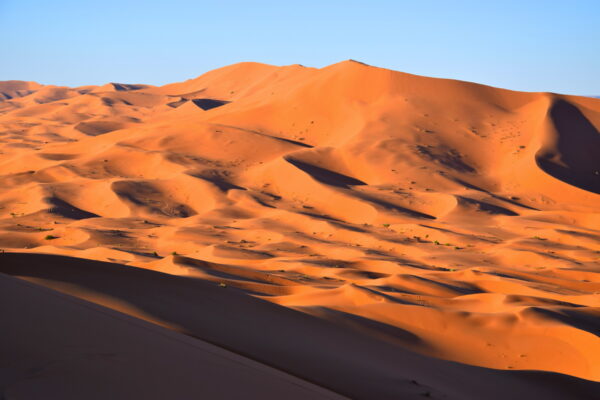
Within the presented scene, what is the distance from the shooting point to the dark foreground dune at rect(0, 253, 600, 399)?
3.05 m

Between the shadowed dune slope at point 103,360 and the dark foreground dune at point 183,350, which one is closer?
the shadowed dune slope at point 103,360

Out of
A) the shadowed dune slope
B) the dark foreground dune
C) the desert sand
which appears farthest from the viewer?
the desert sand

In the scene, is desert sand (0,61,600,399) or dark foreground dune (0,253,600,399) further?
desert sand (0,61,600,399)

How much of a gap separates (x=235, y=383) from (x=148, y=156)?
25360 mm

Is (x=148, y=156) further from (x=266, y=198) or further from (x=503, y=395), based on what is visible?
(x=503, y=395)

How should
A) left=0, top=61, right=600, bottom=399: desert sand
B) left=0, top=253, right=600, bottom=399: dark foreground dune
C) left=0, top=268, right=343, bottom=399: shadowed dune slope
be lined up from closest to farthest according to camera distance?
left=0, top=268, right=343, bottom=399: shadowed dune slope, left=0, top=253, right=600, bottom=399: dark foreground dune, left=0, top=61, right=600, bottom=399: desert sand

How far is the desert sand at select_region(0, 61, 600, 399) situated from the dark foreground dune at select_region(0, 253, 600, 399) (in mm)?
23

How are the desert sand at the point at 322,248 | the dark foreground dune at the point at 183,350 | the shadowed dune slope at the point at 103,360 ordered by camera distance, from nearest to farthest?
the shadowed dune slope at the point at 103,360
the dark foreground dune at the point at 183,350
the desert sand at the point at 322,248

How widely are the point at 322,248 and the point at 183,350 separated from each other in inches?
488

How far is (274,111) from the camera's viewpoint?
3584 cm

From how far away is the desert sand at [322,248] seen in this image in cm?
401

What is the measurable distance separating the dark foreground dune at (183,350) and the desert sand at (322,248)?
0.02 meters

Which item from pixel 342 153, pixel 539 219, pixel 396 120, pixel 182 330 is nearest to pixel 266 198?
pixel 342 153

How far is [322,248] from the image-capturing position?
53.0 ft
